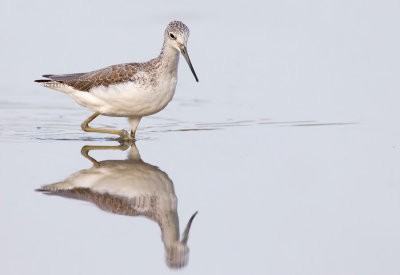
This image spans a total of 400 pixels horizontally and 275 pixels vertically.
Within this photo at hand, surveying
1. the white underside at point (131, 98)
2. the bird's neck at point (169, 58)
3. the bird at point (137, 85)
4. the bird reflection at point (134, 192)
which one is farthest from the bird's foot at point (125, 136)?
the bird reflection at point (134, 192)

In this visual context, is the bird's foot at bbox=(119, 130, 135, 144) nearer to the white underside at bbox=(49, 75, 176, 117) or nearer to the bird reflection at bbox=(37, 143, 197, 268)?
the white underside at bbox=(49, 75, 176, 117)

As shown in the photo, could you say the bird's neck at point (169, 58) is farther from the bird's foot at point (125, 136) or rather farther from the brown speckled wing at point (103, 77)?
the bird's foot at point (125, 136)

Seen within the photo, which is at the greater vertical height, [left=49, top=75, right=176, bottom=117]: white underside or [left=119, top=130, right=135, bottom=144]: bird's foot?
[left=49, top=75, right=176, bottom=117]: white underside

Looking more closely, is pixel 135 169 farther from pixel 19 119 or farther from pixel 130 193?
pixel 19 119

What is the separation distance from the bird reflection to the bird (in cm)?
146

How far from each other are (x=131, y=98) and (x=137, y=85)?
197 mm

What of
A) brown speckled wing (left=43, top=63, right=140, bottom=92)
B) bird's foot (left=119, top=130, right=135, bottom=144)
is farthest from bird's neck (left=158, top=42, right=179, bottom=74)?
bird's foot (left=119, top=130, right=135, bottom=144)

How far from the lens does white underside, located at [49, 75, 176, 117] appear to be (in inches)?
474

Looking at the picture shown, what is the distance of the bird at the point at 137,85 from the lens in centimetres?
1206

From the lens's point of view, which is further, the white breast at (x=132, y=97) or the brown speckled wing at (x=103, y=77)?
the brown speckled wing at (x=103, y=77)

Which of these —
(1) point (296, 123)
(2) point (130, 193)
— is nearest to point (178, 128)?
(1) point (296, 123)

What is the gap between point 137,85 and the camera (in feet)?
39.5

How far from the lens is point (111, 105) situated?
12359 mm

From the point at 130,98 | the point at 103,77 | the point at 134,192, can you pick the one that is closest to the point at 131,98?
the point at 130,98
